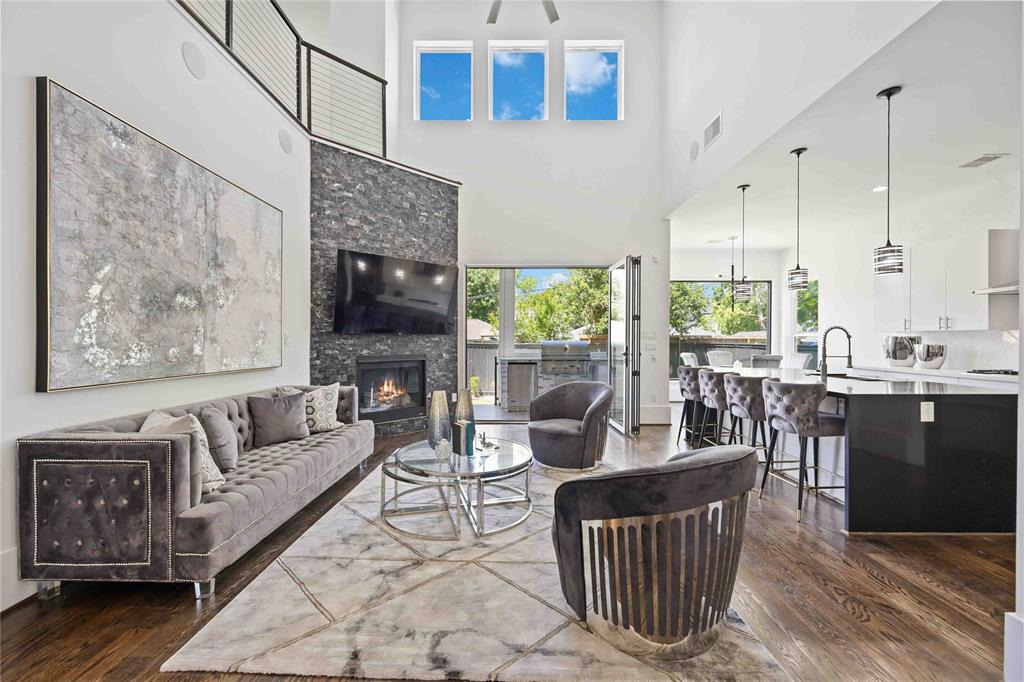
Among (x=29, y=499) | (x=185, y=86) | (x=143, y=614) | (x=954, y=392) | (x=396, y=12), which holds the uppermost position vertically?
(x=396, y=12)

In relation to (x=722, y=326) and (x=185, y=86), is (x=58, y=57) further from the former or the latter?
(x=722, y=326)

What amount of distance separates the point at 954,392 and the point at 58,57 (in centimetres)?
525

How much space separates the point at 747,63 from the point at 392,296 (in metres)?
4.26

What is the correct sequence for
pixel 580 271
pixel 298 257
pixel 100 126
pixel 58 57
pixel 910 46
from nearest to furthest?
pixel 58 57 → pixel 100 126 → pixel 910 46 → pixel 298 257 → pixel 580 271

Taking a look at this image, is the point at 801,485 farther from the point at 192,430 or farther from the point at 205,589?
the point at 192,430

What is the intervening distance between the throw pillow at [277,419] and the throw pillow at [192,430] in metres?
0.87

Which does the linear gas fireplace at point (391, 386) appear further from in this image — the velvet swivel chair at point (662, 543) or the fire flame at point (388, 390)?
the velvet swivel chair at point (662, 543)

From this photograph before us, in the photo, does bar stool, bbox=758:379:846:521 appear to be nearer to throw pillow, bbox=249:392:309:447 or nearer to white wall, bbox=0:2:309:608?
throw pillow, bbox=249:392:309:447

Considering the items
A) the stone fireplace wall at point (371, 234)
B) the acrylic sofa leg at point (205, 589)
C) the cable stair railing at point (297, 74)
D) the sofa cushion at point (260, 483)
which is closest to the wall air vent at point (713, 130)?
the stone fireplace wall at point (371, 234)

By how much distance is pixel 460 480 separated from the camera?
308 cm

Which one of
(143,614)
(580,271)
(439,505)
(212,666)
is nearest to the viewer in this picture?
(212,666)

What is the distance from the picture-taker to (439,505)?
3.36 m

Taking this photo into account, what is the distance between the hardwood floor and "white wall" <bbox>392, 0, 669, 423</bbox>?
408 centimetres

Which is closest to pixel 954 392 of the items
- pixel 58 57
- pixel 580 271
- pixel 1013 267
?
pixel 1013 267
